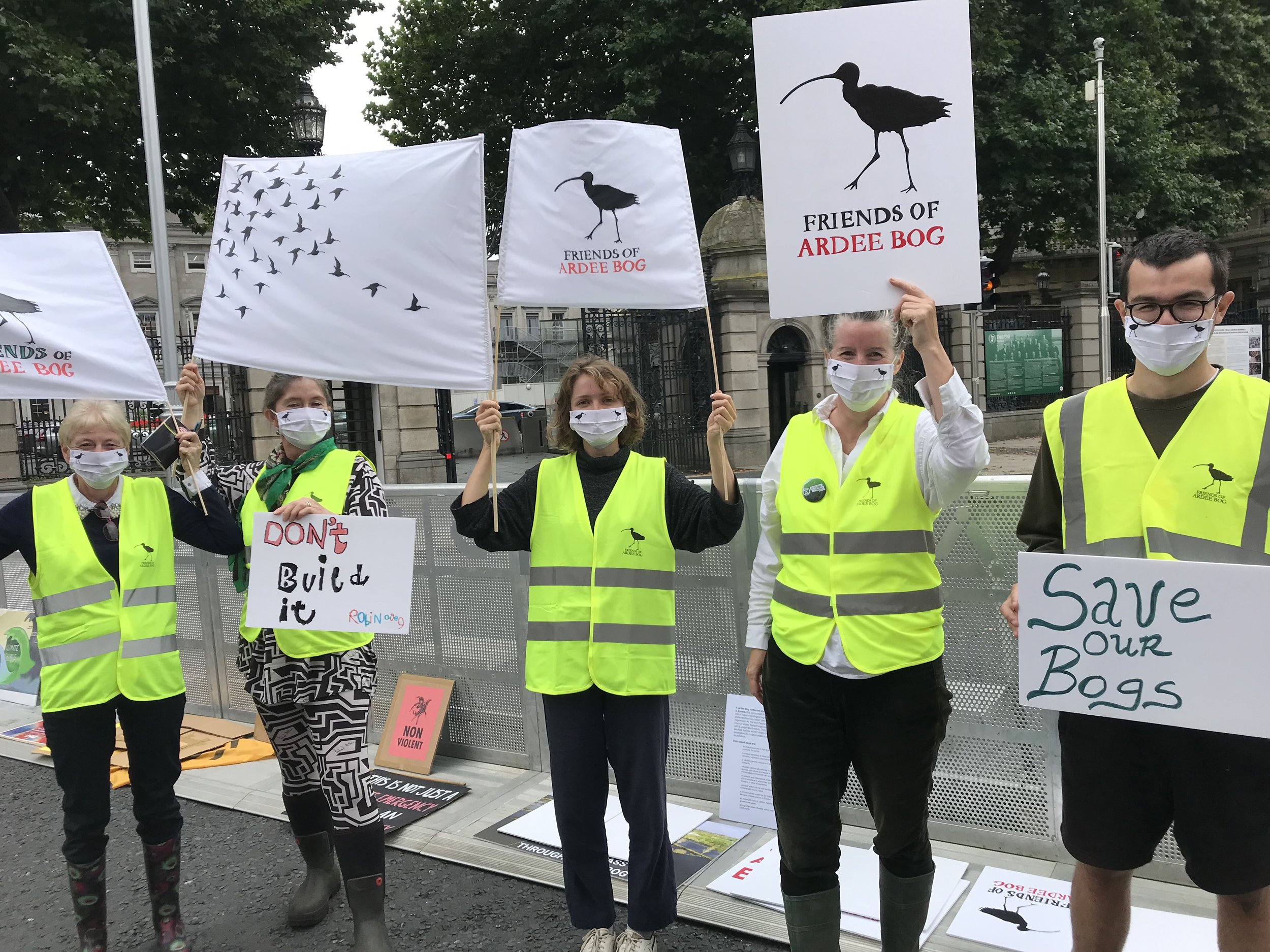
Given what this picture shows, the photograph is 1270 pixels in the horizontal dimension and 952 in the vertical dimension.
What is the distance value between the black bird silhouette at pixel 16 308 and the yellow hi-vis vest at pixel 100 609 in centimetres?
95

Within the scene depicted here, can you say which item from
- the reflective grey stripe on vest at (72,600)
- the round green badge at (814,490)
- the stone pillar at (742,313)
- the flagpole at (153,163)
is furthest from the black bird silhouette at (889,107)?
the stone pillar at (742,313)

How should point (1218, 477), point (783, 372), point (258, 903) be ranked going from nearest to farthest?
point (1218, 477), point (258, 903), point (783, 372)

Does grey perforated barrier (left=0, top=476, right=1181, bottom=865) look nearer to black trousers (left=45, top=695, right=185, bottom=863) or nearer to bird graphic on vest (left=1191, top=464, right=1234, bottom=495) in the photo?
bird graphic on vest (left=1191, top=464, right=1234, bottom=495)

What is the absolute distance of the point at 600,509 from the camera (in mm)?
3258

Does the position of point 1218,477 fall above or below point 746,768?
above

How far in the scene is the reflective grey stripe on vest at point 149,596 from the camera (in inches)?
135

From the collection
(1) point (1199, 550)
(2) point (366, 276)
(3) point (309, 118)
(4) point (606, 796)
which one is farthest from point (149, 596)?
(3) point (309, 118)

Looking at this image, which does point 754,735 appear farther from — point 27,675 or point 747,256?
point 747,256

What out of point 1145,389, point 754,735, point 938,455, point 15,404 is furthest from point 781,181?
point 15,404

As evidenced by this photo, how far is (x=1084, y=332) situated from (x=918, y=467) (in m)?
22.8

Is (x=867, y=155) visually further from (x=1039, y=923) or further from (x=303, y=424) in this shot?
(x=1039, y=923)

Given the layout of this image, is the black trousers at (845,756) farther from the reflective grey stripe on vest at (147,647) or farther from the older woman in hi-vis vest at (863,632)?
the reflective grey stripe on vest at (147,647)

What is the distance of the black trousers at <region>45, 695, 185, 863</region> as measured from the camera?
3.30 meters

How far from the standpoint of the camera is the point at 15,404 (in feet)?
58.1
